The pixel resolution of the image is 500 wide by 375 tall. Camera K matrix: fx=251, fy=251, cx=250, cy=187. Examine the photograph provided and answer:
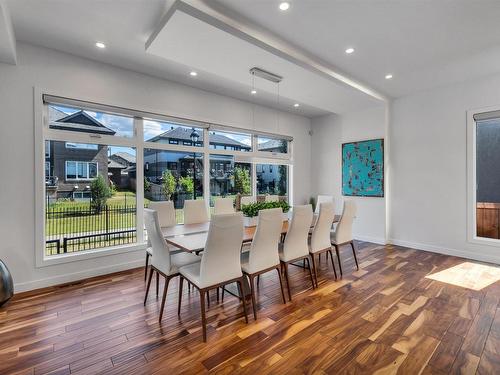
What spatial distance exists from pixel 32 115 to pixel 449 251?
6.81 metres

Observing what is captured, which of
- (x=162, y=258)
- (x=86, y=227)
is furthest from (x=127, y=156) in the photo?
(x=162, y=258)

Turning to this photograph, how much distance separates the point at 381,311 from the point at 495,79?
14.0ft

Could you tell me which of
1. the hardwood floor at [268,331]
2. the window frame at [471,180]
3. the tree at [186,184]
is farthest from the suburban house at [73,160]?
the window frame at [471,180]

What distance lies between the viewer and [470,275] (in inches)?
141

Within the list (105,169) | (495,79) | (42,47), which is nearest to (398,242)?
(495,79)

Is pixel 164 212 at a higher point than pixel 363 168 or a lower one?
lower

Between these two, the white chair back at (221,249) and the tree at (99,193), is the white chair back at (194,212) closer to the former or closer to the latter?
the tree at (99,193)

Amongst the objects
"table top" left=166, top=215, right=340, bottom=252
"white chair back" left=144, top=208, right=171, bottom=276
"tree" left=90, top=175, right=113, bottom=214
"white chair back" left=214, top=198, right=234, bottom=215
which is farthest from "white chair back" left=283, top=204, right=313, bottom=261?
"tree" left=90, top=175, right=113, bottom=214

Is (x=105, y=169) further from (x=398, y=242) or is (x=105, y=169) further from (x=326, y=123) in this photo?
(x=398, y=242)

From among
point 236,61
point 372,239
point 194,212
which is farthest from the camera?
point 372,239

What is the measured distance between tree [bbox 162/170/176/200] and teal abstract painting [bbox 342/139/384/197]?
3846mm

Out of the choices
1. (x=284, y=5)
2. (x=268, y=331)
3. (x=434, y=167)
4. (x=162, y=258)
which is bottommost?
(x=268, y=331)

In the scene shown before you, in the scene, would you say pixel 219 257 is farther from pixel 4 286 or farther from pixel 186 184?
pixel 186 184

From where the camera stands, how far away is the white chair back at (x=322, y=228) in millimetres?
3288
